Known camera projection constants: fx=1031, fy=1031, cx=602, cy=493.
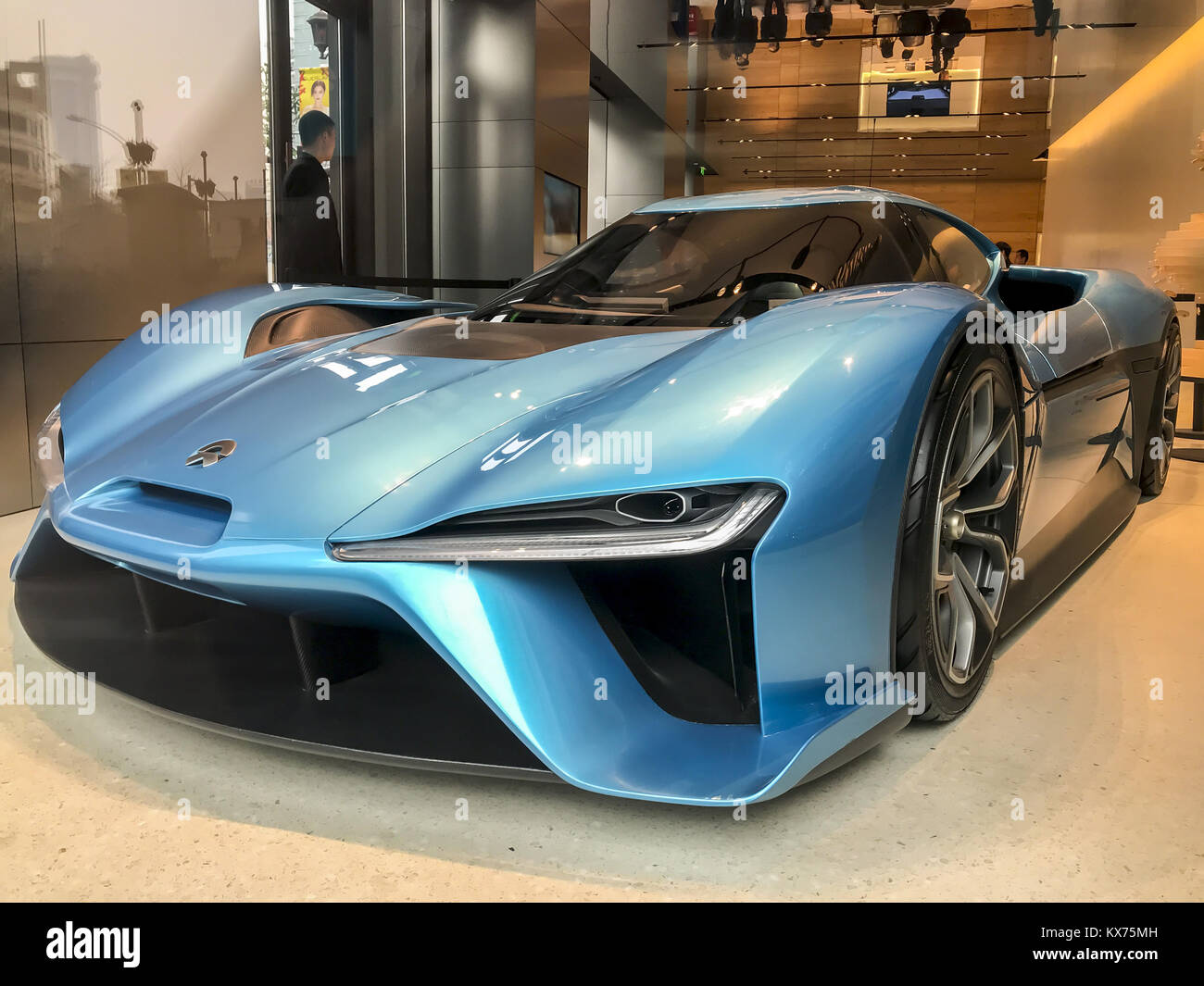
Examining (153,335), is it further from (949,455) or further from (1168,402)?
(1168,402)

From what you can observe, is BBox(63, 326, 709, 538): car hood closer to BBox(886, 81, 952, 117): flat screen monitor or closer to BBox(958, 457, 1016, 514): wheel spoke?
BBox(958, 457, 1016, 514): wheel spoke

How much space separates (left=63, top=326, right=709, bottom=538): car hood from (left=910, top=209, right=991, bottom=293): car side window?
2.46 ft

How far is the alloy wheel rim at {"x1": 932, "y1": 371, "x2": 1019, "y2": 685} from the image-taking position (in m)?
1.55

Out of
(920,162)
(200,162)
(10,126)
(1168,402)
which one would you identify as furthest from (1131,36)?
(10,126)

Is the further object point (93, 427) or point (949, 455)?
point (93, 427)

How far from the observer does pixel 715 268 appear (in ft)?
6.84

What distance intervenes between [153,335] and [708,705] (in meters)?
1.49

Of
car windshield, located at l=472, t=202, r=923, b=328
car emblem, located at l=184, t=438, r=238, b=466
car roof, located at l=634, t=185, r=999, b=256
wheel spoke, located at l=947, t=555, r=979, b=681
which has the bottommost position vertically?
wheel spoke, located at l=947, t=555, r=979, b=681

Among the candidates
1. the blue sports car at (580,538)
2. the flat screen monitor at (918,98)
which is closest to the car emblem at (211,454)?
the blue sports car at (580,538)

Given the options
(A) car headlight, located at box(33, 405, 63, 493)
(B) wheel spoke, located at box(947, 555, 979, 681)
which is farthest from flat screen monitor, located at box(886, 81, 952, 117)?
(A) car headlight, located at box(33, 405, 63, 493)

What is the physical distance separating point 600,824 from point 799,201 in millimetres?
1459

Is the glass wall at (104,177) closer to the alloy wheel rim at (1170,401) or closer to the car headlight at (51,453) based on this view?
the car headlight at (51,453)

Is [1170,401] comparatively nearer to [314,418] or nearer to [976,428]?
[976,428]

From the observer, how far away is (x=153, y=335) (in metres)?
2.17
